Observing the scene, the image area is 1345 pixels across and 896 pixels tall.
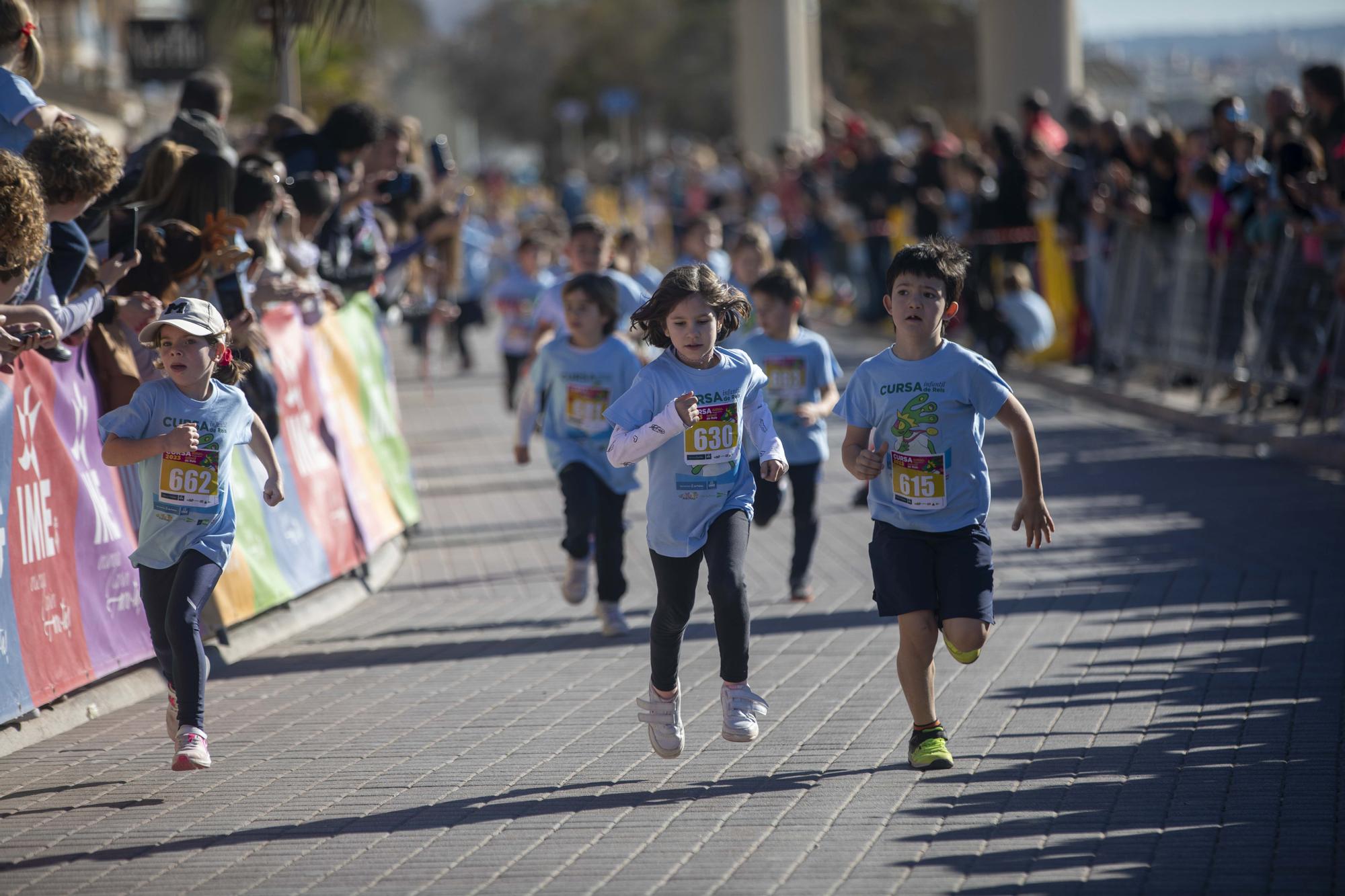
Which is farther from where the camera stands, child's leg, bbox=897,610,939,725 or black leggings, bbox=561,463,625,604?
black leggings, bbox=561,463,625,604

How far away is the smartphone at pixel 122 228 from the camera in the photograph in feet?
24.2

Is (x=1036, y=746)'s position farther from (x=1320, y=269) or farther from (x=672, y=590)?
(x=1320, y=269)

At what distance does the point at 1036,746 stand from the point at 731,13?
225 feet

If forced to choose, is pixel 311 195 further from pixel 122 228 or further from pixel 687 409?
pixel 687 409

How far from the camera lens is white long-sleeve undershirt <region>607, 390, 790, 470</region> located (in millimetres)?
→ 6008

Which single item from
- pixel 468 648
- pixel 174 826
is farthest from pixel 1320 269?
pixel 174 826

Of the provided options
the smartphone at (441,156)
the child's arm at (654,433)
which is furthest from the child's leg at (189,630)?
the smartphone at (441,156)

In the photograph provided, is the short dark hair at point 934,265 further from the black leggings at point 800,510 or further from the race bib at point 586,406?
the black leggings at point 800,510

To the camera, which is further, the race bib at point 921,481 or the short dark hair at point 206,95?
the short dark hair at point 206,95

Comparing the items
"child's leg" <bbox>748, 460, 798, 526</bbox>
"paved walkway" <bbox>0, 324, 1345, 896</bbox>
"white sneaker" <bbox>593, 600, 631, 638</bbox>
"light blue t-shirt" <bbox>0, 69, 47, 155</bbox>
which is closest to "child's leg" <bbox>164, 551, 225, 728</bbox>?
"paved walkway" <bbox>0, 324, 1345, 896</bbox>

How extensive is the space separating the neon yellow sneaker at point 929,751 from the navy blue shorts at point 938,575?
38cm

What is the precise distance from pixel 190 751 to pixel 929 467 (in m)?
2.63

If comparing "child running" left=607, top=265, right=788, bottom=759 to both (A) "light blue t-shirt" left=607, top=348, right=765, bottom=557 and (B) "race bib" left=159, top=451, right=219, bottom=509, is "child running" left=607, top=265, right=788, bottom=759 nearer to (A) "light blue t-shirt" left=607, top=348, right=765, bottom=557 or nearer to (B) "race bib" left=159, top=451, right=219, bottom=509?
(A) "light blue t-shirt" left=607, top=348, right=765, bottom=557

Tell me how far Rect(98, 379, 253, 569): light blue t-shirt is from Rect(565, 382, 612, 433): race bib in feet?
8.24
